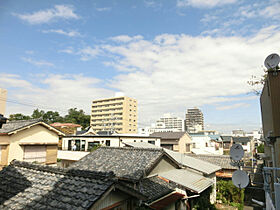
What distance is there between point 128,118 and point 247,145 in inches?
2226

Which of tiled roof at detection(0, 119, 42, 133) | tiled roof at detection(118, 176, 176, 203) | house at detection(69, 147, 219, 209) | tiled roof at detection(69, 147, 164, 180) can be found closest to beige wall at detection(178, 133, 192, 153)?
house at detection(69, 147, 219, 209)

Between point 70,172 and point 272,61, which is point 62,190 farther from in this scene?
point 272,61

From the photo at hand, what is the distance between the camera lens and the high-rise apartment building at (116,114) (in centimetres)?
9506

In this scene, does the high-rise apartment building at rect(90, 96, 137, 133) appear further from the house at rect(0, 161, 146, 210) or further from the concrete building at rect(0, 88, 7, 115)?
the house at rect(0, 161, 146, 210)

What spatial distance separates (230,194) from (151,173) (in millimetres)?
10765

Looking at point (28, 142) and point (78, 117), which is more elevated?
point (78, 117)

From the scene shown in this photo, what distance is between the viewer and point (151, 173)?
43.1 ft

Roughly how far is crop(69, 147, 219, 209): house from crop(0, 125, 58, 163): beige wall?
26.2ft

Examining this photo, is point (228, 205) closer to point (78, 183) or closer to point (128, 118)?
point (78, 183)

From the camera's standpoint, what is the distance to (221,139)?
63188mm

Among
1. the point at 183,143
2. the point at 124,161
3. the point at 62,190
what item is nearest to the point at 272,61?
the point at 62,190

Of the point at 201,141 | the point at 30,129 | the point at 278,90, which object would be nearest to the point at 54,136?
the point at 30,129

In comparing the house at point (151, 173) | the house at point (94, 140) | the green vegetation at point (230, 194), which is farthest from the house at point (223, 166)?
the house at point (94, 140)

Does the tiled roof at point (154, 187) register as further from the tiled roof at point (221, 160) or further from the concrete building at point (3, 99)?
the tiled roof at point (221, 160)
